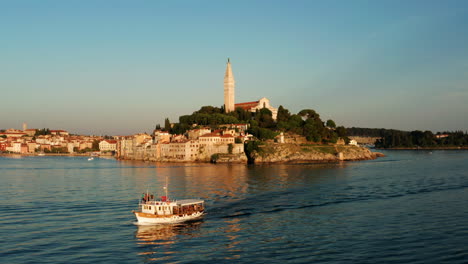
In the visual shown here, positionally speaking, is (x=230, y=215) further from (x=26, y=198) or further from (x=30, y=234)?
(x=26, y=198)

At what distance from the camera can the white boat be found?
31047mm

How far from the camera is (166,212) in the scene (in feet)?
105

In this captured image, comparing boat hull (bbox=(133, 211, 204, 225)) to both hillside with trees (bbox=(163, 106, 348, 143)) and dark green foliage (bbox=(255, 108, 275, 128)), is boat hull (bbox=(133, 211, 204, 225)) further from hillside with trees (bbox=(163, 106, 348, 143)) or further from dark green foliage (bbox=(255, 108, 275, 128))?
dark green foliage (bbox=(255, 108, 275, 128))

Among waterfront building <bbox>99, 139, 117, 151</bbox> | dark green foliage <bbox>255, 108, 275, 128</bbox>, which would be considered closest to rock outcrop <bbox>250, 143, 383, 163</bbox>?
dark green foliage <bbox>255, 108, 275, 128</bbox>

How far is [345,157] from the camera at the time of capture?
109 metres

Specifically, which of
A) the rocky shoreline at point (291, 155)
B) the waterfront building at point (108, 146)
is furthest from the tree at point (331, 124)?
the waterfront building at point (108, 146)

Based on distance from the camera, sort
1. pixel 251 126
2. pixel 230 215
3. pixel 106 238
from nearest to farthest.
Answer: pixel 106 238
pixel 230 215
pixel 251 126

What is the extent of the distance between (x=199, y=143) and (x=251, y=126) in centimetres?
1689

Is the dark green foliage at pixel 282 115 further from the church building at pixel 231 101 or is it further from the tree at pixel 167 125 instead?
the tree at pixel 167 125

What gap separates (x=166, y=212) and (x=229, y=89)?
9664 centimetres

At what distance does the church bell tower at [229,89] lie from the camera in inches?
4978

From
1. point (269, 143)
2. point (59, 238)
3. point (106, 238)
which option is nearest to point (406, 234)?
point (106, 238)

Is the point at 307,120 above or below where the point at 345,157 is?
above

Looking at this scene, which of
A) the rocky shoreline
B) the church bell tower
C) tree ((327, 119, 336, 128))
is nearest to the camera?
the rocky shoreline
